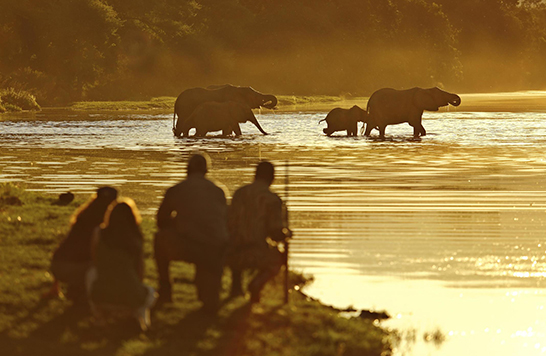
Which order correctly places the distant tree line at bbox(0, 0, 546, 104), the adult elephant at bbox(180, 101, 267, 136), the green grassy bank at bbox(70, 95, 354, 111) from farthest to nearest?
the distant tree line at bbox(0, 0, 546, 104) → the green grassy bank at bbox(70, 95, 354, 111) → the adult elephant at bbox(180, 101, 267, 136)

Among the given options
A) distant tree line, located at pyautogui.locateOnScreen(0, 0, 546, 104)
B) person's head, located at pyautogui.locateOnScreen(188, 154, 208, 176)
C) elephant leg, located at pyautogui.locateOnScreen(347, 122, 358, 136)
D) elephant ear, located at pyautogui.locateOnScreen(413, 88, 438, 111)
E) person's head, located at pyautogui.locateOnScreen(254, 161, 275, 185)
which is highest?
distant tree line, located at pyautogui.locateOnScreen(0, 0, 546, 104)

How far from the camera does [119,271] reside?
330 inches

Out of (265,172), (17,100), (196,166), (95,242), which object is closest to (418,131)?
(265,172)

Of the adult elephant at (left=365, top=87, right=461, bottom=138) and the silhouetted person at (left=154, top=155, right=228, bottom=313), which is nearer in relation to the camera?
the silhouetted person at (left=154, top=155, right=228, bottom=313)

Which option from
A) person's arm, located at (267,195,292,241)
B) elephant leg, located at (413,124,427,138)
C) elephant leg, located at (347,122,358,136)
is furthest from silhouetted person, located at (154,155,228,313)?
elephant leg, located at (347,122,358,136)

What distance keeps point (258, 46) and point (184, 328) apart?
10577 cm

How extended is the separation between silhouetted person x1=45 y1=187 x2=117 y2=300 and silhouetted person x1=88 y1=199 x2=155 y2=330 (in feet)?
1.31

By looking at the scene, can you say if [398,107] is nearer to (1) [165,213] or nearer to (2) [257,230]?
(2) [257,230]

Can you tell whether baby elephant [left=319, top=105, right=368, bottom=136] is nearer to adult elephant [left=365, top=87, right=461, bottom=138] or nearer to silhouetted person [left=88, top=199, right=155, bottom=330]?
adult elephant [left=365, top=87, right=461, bottom=138]

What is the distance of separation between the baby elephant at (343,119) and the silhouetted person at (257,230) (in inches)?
1171

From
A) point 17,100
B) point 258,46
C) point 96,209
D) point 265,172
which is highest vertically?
point 258,46

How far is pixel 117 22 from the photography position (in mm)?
83625

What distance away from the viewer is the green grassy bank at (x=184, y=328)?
8.05 meters

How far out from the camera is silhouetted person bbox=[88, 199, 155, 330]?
832 centimetres
